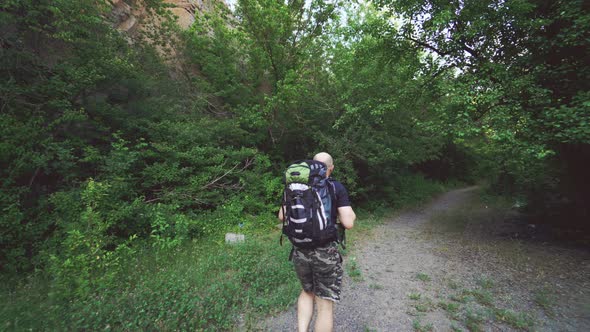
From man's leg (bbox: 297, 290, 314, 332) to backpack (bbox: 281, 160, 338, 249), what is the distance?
61 cm

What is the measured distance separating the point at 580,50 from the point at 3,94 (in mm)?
12035

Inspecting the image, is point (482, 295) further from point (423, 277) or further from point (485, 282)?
point (423, 277)

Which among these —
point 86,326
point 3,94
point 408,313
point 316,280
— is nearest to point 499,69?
point 408,313

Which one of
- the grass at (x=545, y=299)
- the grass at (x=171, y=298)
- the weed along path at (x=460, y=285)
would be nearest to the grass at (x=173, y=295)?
the grass at (x=171, y=298)

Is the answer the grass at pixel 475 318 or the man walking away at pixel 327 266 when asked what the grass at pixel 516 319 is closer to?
the grass at pixel 475 318

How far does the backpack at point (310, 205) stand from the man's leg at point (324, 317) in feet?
1.96

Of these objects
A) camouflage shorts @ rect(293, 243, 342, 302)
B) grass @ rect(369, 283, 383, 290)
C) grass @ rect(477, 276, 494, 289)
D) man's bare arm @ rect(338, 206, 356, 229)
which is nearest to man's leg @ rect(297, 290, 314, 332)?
camouflage shorts @ rect(293, 243, 342, 302)

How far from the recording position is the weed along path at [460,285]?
9.71 feet

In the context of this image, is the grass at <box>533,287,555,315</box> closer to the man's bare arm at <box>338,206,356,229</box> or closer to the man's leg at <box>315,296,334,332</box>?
the man's leg at <box>315,296,334,332</box>

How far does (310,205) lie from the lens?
2086 mm

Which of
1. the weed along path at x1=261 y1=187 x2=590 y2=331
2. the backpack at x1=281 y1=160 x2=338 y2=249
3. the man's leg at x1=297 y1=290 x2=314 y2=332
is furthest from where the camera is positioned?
the weed along path at x1=261 y1=187 x2=590 y2=331

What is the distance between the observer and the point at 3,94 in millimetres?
4504

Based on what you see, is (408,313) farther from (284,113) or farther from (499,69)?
(284,113)

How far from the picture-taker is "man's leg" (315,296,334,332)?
2117 mm
